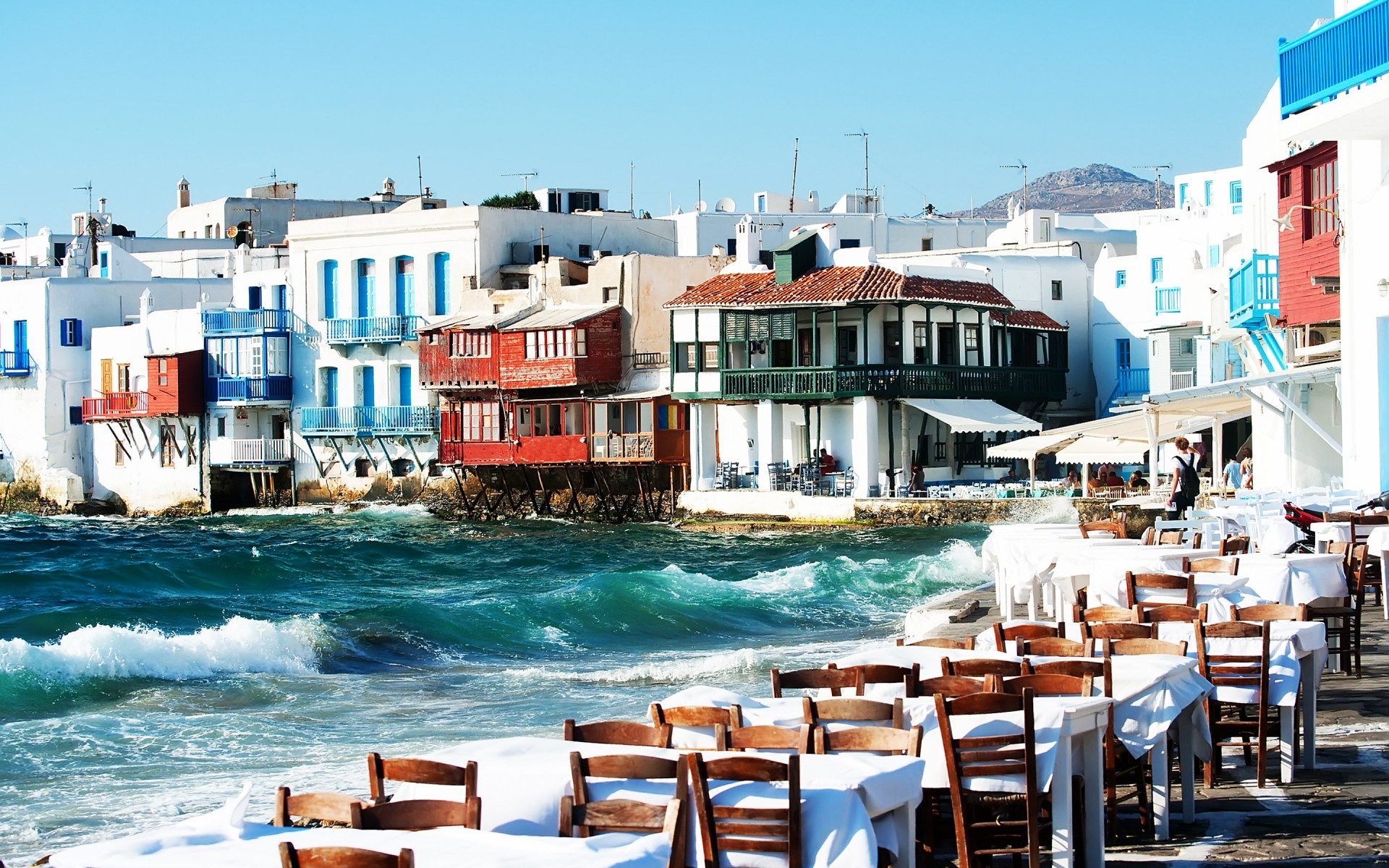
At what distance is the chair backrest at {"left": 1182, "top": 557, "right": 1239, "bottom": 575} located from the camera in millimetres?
12508

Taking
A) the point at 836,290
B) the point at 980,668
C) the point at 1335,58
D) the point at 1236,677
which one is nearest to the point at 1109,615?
the point at 1236,677

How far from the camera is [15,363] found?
2603 inches

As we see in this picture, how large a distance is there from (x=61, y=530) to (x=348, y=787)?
47899 millimetres

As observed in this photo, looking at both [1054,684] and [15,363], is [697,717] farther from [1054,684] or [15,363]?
[15,363]

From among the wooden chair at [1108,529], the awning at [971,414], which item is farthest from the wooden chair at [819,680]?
the awning at [971,414]

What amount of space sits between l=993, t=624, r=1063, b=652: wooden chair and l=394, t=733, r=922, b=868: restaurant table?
2825mm

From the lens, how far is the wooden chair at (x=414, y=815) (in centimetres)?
621

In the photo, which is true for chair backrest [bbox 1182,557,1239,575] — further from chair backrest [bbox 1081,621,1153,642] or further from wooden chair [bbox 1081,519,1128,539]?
wooden chair [bbox 1081,519,1128,539]

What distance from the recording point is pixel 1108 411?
55000 mm

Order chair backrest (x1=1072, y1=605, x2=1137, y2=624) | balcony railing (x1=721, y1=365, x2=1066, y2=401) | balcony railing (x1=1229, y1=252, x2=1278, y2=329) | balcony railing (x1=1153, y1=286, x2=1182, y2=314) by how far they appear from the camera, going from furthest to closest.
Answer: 1. balcony railing (x1=1153, y1=286, x2=1182, y2=314)
2. balcony railing (x1=721, y1=365, x2=1066, y2=401)
3. balcony railing (x1=1229, y1=252, x2=1278, y2=329)
4. chair backrest (x1=1072, y1=605, x2=1137, y2=624)

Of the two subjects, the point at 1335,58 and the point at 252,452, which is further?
the point at 252,452

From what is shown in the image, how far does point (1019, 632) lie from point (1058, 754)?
8.54 ft

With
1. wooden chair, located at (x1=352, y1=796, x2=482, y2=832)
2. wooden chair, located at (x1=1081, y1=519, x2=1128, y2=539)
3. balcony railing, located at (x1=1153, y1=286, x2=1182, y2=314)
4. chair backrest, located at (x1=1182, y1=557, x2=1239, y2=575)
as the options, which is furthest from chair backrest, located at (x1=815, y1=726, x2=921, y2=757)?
balcony railing, located at (x1=1153, y1=286, x2=1182, y2=314)

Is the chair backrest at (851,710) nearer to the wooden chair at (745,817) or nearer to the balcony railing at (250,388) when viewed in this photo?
the wooden chair at (745,817)
